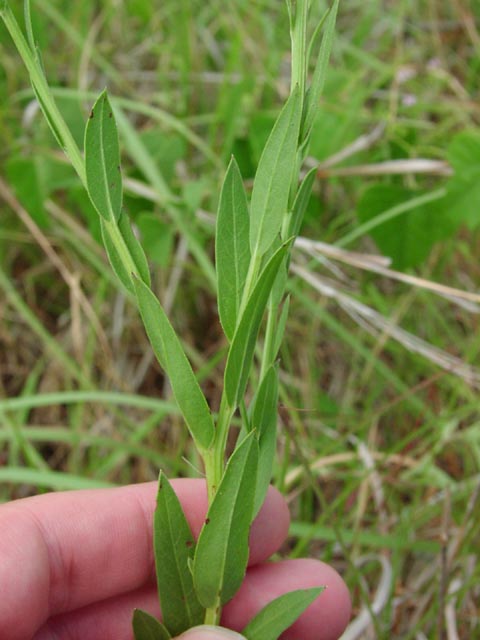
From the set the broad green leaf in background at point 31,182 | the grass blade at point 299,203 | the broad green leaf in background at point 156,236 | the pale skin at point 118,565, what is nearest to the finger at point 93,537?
the pale skin at point 118,565

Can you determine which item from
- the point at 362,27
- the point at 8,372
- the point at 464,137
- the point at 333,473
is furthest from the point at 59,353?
the point at 362,27

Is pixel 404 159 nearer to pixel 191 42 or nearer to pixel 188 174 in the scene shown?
pixel 188 174

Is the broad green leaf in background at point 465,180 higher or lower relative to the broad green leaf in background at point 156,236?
higher

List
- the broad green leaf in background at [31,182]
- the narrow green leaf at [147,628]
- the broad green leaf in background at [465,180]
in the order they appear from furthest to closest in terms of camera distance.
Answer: the broad green leaf in background at [31,182]
the broad green leaf in background at [465,180]
the narrow green leaf at [147,628]

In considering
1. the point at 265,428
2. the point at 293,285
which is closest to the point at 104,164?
the point at 265,428

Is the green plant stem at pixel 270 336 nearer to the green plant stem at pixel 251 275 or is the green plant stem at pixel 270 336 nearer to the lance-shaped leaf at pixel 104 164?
the green plant stem at pixel 251 275

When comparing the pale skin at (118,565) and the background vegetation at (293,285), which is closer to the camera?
the pale skin at (118,565)

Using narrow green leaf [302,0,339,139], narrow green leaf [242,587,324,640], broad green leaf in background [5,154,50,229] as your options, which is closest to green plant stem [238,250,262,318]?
narrow green leaf [302,0,339,139]
